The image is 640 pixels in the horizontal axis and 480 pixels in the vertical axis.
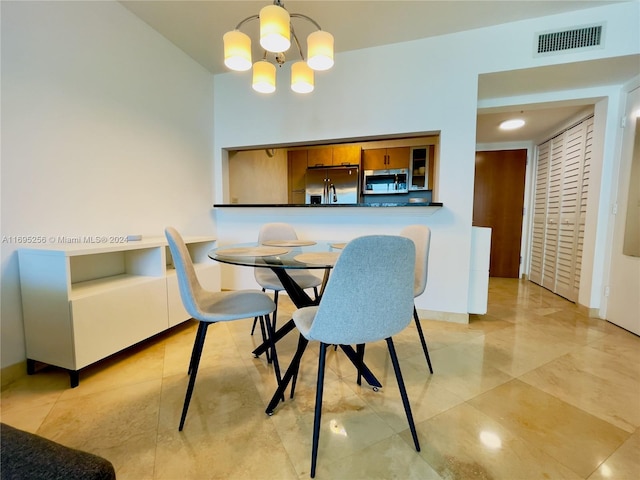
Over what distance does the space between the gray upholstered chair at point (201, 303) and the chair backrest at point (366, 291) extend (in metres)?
0.48

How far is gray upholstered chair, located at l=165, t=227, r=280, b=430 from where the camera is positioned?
122 centimetres

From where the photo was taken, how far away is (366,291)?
3.06 ft

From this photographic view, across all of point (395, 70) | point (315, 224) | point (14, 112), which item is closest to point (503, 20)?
point (395, 70)

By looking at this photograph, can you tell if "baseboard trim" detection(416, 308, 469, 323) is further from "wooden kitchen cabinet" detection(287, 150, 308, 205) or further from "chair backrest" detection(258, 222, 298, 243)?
"wooden kitchen cabinet" detection(287, 150, 308, 205)

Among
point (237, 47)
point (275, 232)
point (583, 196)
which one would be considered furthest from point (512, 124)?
point (237, 47)

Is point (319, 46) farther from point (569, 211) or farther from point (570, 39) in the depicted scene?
point (569, 211)

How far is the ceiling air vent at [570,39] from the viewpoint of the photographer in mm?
2041

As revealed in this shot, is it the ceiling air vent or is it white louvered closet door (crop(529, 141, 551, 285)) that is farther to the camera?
white louvered closet door (crop(529, 141, 551, 285))

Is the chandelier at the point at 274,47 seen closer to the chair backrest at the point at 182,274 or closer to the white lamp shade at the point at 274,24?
the white lamp shade at the point at 274,24

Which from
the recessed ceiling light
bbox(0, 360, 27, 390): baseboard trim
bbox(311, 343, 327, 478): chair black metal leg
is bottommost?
bbox(0, 360, 27, 390): baseboard trim

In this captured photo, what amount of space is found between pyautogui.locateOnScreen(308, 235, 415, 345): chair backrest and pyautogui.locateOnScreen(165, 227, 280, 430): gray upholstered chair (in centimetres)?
48

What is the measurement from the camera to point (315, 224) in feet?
9.43

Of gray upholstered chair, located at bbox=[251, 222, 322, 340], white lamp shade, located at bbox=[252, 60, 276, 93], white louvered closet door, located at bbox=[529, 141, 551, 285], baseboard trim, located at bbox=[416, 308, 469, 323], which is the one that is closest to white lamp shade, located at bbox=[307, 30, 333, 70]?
white lamp shade, located at bbox=[252, 60, 276, 93]

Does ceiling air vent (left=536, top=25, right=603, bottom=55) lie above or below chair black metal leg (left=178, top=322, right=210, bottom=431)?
above
